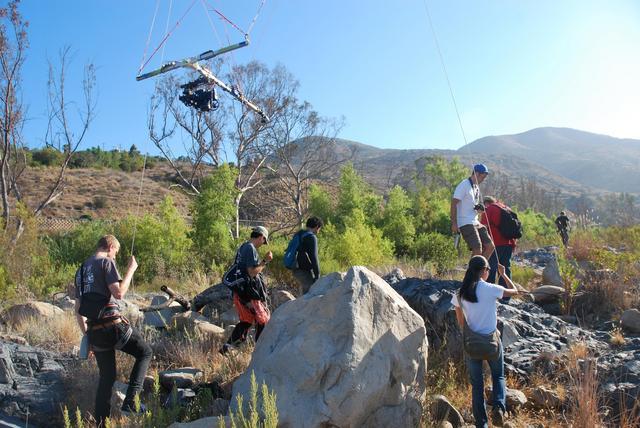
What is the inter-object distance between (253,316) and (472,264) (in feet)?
8.81

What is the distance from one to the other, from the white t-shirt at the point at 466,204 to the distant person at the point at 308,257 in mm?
1877

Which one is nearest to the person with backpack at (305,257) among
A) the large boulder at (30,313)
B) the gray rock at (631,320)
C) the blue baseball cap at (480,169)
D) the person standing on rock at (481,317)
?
the blue baseball cap at (480,169)

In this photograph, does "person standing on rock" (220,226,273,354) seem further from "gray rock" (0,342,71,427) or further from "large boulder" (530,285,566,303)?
"large boulder" (530,285,566,303)

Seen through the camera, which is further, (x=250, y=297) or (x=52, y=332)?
(x=52, y=332)

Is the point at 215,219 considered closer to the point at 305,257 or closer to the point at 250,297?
the point at 305,257

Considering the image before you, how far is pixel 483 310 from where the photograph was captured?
4.52 meters

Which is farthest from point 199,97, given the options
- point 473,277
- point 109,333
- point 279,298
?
point 473,277

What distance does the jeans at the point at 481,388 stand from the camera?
14.3ft

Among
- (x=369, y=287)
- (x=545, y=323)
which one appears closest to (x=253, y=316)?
(x=369, y=287)

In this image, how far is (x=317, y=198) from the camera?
2383 centimetres

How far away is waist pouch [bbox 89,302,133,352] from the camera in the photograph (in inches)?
176

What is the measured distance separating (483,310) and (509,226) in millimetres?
3072

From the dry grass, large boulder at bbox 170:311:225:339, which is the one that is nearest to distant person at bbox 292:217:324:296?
large boulder at bbox 170:311:225:339

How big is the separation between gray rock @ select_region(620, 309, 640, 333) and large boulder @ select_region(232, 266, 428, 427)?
4.11 metres
